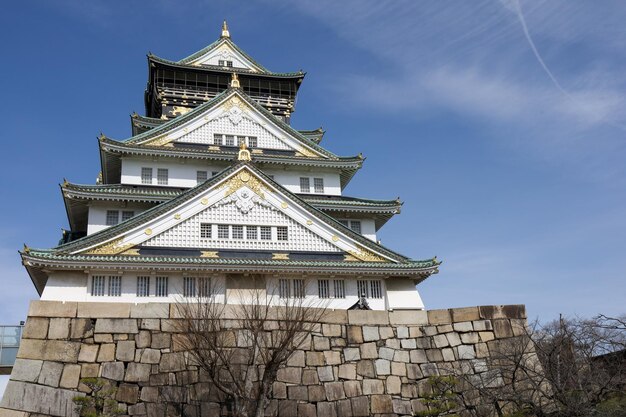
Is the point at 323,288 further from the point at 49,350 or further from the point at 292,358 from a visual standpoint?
the point at 49,350

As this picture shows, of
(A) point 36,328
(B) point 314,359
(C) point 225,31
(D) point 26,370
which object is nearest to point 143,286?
(A) point 36,328

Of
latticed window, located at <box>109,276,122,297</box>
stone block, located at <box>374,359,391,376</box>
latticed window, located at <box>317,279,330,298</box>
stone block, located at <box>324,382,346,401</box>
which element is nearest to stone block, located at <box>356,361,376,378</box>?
stone block, located at <box>374,359,391,376</box>

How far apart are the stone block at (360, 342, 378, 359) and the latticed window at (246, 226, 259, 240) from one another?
7.18 meters

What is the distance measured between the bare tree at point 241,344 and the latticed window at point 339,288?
190 inches

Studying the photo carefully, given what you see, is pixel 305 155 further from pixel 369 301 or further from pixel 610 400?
pixel 610 400

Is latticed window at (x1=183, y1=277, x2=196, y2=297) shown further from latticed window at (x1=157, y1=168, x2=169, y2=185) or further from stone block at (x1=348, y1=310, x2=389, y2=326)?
latticed window at (x1=157, y1=168, x2=169, y2=185)

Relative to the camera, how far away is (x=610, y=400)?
536 inches

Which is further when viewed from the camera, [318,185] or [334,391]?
[318,185]

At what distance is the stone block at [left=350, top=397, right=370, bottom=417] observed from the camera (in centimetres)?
1831

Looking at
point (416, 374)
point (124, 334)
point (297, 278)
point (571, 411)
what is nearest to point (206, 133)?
point (297, 278)

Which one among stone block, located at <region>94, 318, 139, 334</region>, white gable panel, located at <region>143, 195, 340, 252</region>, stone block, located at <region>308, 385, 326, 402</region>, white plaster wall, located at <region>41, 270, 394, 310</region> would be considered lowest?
stone block, located at <region>308, 385, 326, 402</region>

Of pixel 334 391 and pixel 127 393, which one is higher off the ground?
pixel 127 393

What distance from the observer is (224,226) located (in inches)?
957

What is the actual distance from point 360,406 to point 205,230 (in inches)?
379
